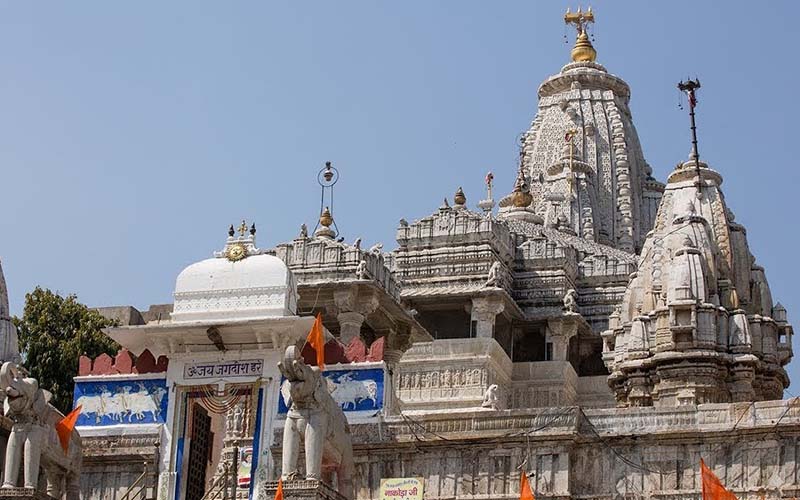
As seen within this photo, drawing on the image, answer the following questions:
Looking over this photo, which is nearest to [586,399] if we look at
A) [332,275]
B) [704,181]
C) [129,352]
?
[332,275]

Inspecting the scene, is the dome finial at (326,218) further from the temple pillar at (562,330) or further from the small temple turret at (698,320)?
the small temple turret at (698,320)

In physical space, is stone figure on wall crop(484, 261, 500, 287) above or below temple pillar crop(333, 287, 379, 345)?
above

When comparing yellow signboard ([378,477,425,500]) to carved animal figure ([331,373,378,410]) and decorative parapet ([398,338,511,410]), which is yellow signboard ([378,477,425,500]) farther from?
decorative parapet ([398,338,511,410])

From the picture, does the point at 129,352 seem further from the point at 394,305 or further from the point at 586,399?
the point at 586,399

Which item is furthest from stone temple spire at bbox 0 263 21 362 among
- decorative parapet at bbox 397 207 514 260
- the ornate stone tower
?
the ornate stone tower

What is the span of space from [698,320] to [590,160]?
131 feet

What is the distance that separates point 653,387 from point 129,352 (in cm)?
1306

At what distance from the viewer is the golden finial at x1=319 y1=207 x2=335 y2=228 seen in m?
58.8

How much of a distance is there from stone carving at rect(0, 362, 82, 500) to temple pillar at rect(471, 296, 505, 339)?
90.1ft

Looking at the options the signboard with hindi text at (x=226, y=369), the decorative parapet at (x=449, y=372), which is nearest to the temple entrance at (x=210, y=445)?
the signboard with hindi text at (x=226, y=369)

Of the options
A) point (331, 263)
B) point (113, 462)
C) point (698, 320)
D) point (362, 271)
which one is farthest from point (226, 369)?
point (331, 263)

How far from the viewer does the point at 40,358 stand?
2060 inches

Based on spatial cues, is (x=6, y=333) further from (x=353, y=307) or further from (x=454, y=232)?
(x=454, y=232)

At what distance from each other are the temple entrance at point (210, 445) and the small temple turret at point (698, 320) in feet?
35.5
